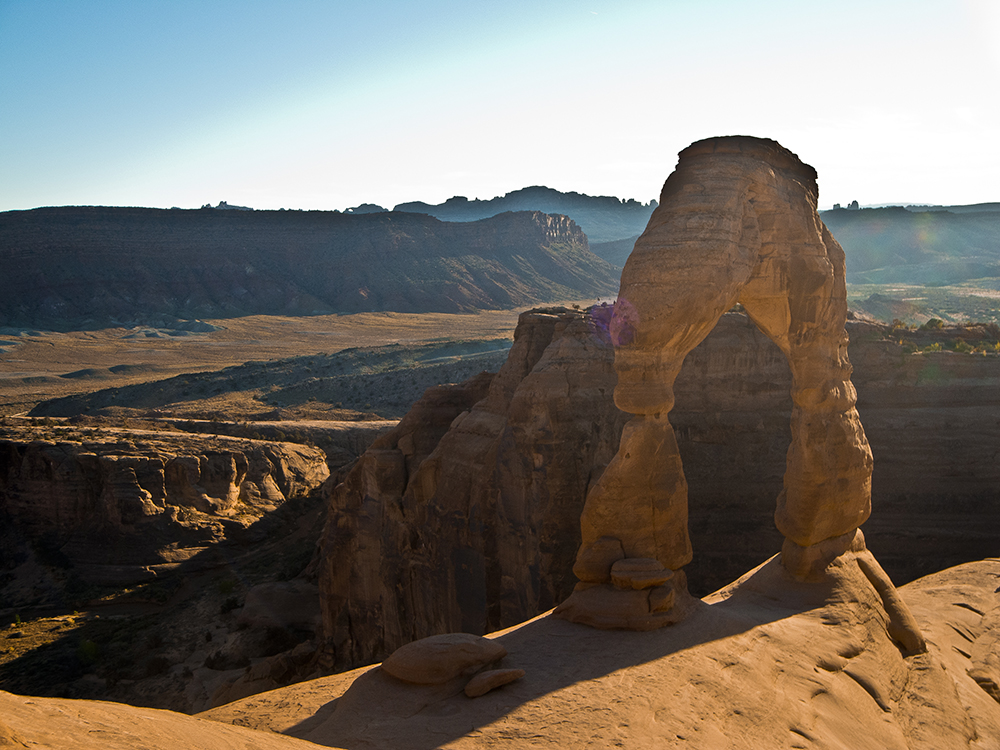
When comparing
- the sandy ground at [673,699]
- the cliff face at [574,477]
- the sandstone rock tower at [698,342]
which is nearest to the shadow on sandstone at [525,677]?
the sandy ground at [673,699]

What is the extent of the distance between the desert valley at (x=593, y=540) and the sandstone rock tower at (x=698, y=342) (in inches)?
1.8

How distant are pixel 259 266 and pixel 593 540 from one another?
10669 cm

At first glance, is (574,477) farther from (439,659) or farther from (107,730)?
(107,730)

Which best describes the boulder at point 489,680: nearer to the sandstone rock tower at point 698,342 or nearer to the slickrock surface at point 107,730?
the sandstone rock tower at point 698,342

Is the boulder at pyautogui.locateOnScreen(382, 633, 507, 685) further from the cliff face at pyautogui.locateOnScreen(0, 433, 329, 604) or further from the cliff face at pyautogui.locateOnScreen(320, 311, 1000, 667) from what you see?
the cliff face at pyautogui.locateOnScreen(0, 433, 329, 604)

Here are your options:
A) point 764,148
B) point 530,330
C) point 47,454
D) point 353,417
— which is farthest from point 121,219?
point 764,148

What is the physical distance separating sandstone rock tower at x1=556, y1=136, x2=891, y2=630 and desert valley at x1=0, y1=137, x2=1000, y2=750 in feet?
0.15

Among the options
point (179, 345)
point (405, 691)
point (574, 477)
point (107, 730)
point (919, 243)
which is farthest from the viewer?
point (919, 243)

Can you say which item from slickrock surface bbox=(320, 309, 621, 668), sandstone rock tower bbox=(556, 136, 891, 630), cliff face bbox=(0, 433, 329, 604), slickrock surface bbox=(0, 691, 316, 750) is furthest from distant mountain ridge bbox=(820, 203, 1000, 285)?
slickrock surface bbox=(0, 691, 316, 750)

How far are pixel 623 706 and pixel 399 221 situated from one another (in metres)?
119

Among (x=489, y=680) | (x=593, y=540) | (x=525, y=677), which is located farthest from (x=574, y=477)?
(x=489, y=680)

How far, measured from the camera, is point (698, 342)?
10117 mm

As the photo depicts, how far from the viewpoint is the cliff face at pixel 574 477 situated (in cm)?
1438

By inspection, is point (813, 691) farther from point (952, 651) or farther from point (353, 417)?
point (353, 417)
